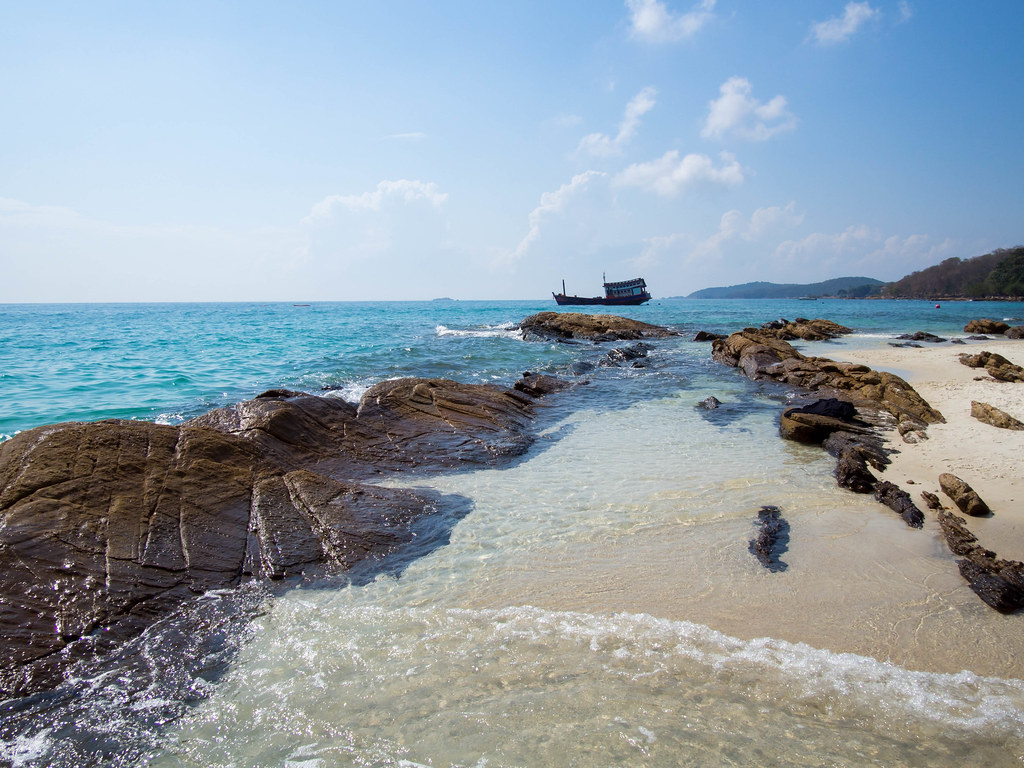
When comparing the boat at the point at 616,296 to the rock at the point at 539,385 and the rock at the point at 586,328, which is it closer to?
the rock at the point at 586,328

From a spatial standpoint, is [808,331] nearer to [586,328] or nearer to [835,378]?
[586,328]

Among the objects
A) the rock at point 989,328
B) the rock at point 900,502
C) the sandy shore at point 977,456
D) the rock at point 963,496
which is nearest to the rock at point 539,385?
the sandy shore at point 977,456

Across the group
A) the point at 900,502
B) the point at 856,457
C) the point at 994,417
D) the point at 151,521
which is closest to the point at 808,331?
the point at 994,417

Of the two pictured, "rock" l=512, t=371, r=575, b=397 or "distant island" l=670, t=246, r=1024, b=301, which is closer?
"rock" l=512, t=371, r=575, b=397

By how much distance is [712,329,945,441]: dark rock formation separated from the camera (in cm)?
1074

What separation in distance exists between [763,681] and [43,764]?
4428mm

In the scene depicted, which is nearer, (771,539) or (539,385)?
(771,539)

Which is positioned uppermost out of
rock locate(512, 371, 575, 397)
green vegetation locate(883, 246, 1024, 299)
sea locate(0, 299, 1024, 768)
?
green vegetation locate(883, 246, 1024, 299)

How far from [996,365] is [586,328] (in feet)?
73.6

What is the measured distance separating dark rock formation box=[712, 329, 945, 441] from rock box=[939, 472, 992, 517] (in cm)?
313

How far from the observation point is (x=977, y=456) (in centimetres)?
784

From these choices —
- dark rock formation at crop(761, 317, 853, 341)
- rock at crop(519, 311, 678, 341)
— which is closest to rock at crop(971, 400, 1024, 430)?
dark rock formation at crop(761, 317, 853, 341)

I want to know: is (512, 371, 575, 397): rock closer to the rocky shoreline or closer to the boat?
the rocky shoreline

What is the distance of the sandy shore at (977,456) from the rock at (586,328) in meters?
20.3
